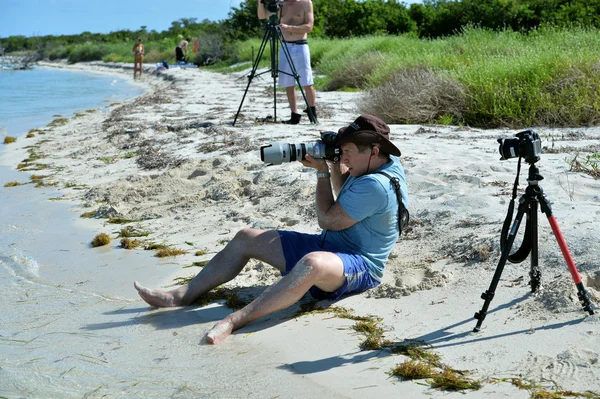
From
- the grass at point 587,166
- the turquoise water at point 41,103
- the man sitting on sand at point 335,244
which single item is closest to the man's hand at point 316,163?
the man sitting on sand at point 335,244

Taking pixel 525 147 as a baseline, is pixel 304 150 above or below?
below

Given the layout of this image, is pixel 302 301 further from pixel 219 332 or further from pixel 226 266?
A: pixel 219 332

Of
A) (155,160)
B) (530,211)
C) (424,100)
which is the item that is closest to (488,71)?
(424,100)

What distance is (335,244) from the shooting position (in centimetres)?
380

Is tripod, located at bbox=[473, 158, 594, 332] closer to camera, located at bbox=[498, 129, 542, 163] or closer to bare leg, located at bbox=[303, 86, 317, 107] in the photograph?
camera, located at bbox=[498, 129, 542, 163]

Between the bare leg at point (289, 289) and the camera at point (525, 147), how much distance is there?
971mm

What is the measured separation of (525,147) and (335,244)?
1.15 meters

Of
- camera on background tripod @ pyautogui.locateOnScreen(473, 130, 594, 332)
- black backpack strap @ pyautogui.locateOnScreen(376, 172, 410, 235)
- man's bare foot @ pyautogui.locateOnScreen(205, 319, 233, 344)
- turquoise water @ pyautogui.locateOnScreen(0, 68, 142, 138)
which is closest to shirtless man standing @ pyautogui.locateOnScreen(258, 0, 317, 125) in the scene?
black backpack strap @ pyautogui.locateOnScreen(376, 172, 410, 235)

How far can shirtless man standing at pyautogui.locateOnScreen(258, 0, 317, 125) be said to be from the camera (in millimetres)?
8781

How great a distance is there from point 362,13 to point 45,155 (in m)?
20.6

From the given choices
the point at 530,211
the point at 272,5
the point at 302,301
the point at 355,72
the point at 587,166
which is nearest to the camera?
the point at 530,211

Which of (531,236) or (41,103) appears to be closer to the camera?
(531,236)

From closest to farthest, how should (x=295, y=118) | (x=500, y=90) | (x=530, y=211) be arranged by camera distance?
(x=530, y=211) → (x=500, y=90) → (x=295, y=118)

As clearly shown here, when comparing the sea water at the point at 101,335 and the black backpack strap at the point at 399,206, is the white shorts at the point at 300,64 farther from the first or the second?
the black backpack strap at the point at 399,206
